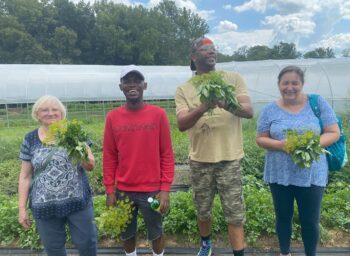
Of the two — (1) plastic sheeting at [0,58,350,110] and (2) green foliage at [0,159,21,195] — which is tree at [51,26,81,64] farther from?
(2) green foliage at [0,159,21,195]

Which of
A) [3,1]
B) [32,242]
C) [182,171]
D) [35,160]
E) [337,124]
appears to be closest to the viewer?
[35,160]

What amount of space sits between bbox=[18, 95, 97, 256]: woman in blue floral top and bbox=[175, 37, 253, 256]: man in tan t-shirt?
2.79 ft

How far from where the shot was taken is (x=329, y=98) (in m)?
11.2

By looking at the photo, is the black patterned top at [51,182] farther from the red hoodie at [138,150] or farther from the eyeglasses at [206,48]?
the eyeglasses at [206,48]

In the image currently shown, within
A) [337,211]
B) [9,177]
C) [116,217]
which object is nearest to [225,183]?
[116,217]

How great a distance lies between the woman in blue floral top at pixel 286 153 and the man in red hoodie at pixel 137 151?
2.65 ft

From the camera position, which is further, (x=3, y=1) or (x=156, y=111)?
(x=3, y=1)

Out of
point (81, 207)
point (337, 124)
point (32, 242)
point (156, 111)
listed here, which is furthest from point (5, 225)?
point (337, 124)

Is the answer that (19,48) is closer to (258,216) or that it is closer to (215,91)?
(258,216)

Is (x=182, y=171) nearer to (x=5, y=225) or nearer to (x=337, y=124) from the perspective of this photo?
(x=5, y=225)

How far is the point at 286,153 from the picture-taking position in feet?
8.96

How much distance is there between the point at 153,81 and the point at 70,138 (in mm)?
16406

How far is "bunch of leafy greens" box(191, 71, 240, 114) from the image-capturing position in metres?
2.43

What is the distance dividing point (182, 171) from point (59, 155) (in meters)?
3.59
